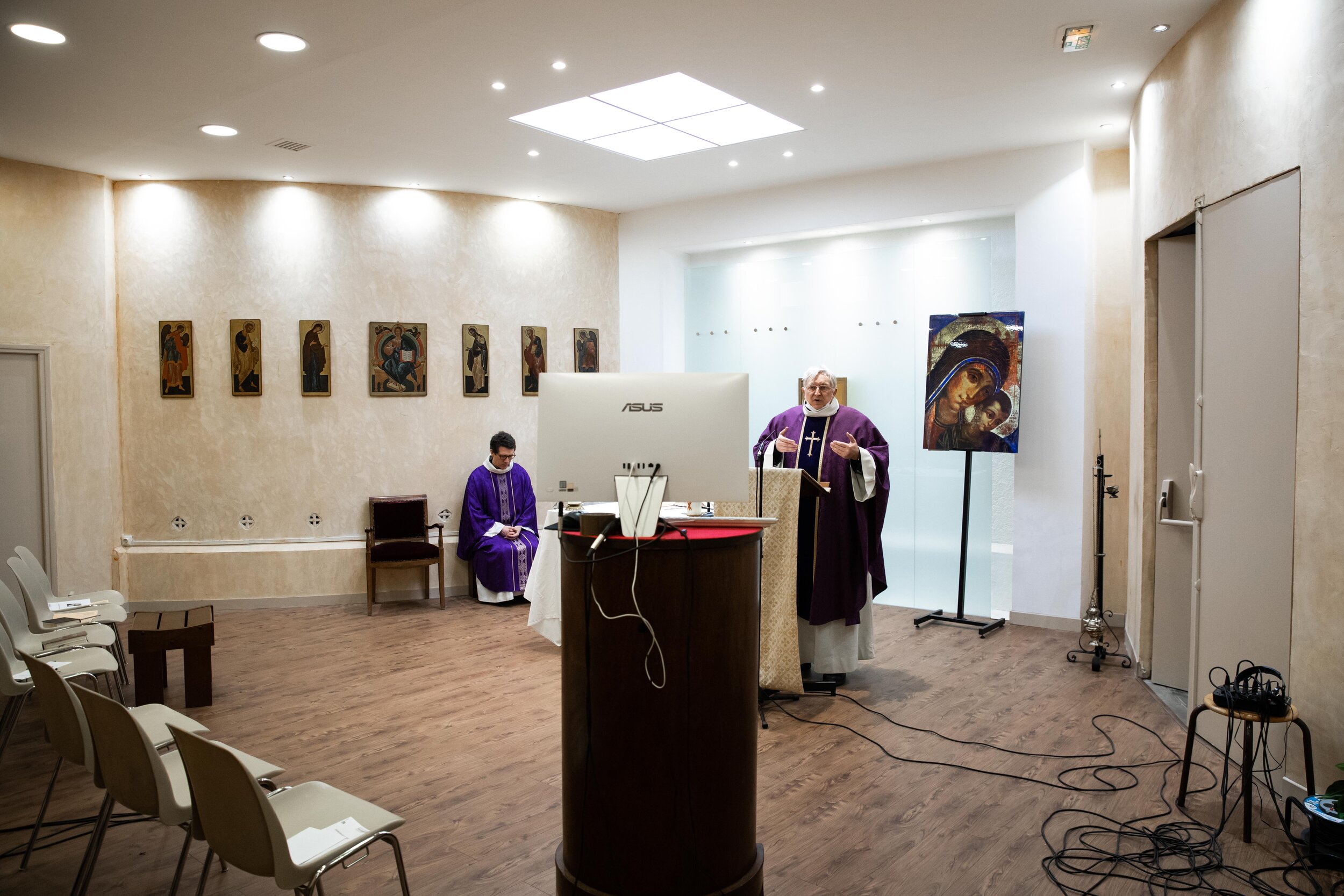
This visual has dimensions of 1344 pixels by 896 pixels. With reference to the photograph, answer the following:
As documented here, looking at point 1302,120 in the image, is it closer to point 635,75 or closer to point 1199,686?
point 1199,686

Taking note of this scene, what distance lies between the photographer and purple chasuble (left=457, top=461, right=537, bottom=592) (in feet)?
25.7

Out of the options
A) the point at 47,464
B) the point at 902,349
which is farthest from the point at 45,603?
the point at 902,349

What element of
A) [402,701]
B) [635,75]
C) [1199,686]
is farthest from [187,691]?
[1199,686]

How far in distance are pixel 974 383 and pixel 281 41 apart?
5.05 metres

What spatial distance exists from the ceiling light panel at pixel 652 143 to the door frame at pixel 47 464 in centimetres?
465

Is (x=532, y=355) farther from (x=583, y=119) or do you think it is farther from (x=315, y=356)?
(x=583, y=119)

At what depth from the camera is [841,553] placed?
5.18m

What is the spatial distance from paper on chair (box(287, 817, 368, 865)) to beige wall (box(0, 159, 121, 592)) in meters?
6.15

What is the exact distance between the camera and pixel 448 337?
8.31 metres

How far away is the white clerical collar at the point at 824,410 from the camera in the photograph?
564cm

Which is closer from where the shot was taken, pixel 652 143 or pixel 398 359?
pixel 652 143

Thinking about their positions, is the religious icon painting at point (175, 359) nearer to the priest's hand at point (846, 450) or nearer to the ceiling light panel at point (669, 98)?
the ceiling light panel at point (669, 98)

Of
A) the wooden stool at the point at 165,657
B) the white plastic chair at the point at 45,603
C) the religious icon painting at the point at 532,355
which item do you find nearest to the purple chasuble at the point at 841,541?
the wooden stool at the point at 165,657

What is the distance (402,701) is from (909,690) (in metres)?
2.96
